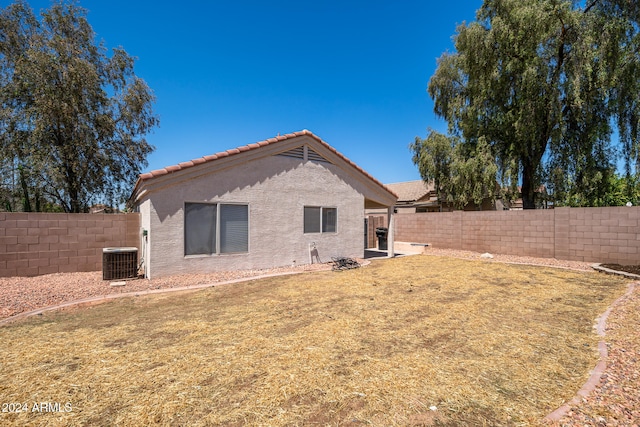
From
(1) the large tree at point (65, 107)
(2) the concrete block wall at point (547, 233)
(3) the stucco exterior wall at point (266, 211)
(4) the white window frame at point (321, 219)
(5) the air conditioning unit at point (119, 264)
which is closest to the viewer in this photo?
(5) the air conditioning unit at point (119, 264)

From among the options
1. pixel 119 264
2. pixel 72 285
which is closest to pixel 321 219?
pixel 119 264

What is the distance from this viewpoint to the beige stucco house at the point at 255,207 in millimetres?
8414

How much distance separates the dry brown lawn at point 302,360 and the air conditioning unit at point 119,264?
2.26m

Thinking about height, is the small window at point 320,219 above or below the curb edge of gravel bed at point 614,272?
above

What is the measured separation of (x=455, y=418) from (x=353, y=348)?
1.61 meters

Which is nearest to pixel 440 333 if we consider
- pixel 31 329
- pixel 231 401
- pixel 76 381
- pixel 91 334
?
pixel 231 401

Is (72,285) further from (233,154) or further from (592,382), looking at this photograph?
(592,382)

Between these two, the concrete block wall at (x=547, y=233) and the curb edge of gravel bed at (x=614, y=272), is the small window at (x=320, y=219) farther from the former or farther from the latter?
the curb edge of gravel bed at (x=614, y=272)

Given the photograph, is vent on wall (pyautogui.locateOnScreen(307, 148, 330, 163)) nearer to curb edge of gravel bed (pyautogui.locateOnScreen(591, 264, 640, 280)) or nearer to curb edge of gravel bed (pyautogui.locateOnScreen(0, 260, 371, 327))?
curb edge of gravel bed (pyautogui.locateOnScreen(0, 260, 371, 327))

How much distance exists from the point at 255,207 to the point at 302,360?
22.2 feet

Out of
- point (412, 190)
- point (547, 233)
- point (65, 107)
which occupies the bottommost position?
point (547, 233)

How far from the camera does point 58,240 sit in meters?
9.04

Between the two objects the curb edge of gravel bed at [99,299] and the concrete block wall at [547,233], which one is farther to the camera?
the concrete block wall at [547,233]

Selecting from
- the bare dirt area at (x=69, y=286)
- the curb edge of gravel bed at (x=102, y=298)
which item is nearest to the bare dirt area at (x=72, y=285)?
the bare dirt area at (x=69, y=286)
